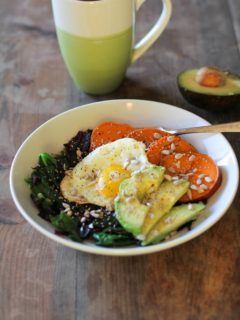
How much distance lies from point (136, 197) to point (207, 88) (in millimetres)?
450

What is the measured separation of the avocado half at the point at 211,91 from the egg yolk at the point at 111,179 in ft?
1.14

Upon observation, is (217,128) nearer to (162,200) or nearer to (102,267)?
(162,200)

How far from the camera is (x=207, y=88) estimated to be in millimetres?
1195

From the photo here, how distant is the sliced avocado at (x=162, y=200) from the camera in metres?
0.86

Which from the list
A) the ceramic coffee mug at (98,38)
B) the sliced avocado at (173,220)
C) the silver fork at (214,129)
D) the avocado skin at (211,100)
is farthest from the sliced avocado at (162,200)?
the ceramic coffee mug at (98,38)

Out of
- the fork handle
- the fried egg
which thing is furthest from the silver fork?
the fried egg

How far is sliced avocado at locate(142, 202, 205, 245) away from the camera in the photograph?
2.77 ft

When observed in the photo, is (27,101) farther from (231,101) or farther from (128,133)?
(231,101)

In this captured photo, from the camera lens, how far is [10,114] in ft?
4.21

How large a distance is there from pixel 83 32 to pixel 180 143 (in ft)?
1.28

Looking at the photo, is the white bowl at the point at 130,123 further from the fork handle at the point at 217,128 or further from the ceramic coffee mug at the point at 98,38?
the ceramic coffee mug at the point at 98,38

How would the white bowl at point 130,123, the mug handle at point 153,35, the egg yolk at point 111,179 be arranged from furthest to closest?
the mug handle at point 153,35, the egg yolk at point 111,179, the white bowl at point 130,123

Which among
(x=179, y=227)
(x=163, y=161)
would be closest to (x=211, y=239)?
(x=179, y=227)

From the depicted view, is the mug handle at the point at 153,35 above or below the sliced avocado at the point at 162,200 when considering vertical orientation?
above
